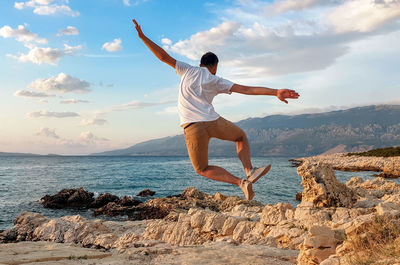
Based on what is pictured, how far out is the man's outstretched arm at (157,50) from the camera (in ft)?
17.7

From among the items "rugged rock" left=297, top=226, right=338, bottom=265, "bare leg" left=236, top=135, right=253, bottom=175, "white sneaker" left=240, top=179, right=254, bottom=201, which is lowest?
"rugged rock" left=297, top=226, right=338, bottom=265

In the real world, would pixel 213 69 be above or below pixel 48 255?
above

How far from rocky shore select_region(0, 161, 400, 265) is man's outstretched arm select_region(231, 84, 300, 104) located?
8.35 ft

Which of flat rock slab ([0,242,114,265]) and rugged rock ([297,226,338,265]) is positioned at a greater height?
rugged rock ([297,226,338,265])

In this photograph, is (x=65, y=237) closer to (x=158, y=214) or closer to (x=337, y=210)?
(x=158, y=214)

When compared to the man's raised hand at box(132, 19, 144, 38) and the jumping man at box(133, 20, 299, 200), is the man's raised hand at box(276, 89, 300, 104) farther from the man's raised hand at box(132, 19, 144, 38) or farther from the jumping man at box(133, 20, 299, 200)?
the man's raised hand at box(132, 19, 144, 38)

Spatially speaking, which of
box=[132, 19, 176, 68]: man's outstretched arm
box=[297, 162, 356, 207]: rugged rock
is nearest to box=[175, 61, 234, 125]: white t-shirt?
box=[132, 19, 176, 68]: man's outstretched arm

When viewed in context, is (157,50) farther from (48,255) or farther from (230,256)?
(48,255)

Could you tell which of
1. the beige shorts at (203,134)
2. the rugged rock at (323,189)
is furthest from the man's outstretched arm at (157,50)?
the rugged rock at (323,189)

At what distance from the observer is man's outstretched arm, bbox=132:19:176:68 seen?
5.41m

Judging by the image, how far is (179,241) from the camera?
9664 mm

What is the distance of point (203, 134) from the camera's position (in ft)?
16.9

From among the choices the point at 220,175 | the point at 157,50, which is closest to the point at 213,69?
the point at 157,50

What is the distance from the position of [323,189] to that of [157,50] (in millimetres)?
7840
